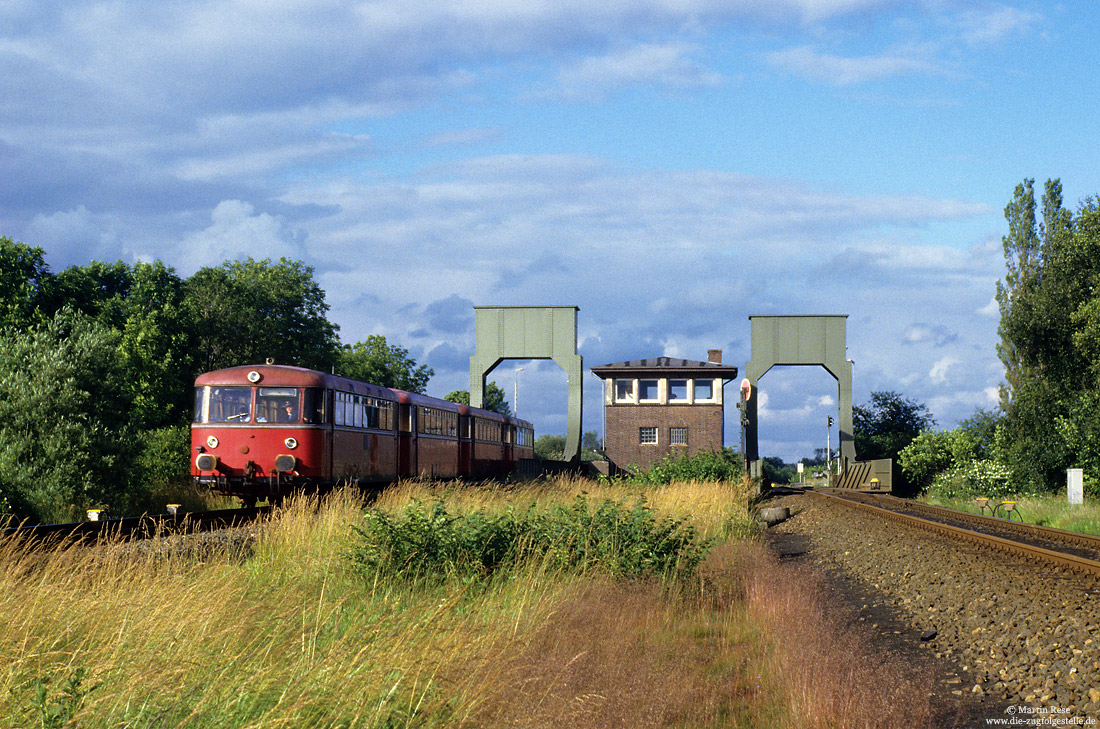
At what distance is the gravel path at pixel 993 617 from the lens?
6.95 metres

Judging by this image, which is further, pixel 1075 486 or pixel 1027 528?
pixel 1075 486

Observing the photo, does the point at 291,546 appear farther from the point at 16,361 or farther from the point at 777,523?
the point at 777,523

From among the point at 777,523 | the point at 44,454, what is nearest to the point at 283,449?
the point at 44,454

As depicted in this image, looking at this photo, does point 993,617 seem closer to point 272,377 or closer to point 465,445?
point 272,377

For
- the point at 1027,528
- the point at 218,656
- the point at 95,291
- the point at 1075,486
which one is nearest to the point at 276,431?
the point at 1027,528

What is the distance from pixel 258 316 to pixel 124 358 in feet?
91.3

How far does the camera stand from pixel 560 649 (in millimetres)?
6723

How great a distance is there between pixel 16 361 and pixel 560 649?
60.8 ft

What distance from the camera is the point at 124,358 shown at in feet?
77.5

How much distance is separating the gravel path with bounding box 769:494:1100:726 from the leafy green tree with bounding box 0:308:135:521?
48.6 ft

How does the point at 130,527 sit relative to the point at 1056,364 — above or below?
below

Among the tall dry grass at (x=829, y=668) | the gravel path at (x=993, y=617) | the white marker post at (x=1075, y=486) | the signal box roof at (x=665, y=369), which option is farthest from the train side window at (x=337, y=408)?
the signal box roof at (x=665, y=369)

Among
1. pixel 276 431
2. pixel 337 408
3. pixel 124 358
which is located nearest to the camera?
pixel 276 431

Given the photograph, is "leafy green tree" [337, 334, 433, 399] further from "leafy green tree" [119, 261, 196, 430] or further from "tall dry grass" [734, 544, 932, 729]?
"tall dry grass" [734, 544, 932, 729]
